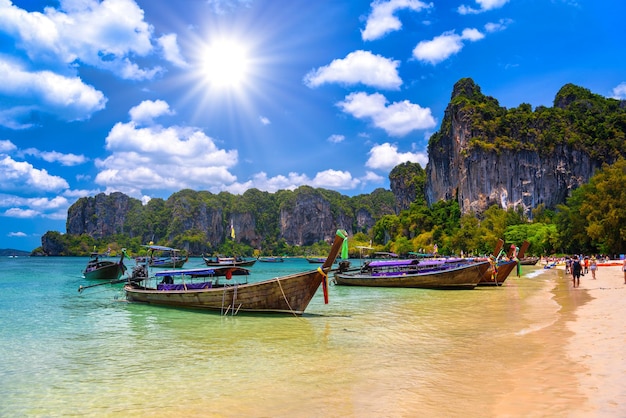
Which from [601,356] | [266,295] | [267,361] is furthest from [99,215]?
[601,356]

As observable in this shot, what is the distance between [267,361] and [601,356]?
21.2 ft

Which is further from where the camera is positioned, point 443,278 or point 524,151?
point 524,151

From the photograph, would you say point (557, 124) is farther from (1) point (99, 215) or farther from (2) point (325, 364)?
(1) point (99, 215)

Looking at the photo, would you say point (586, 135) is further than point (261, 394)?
Yes

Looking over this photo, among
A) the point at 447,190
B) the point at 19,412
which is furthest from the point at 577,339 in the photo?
the point at 447,190

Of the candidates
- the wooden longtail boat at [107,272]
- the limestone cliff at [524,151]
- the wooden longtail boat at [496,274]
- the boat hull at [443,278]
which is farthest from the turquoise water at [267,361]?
the limestone cliff at [524,151]

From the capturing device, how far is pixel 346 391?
272 inches

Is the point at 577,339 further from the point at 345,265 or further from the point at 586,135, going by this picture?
the point at 586,135

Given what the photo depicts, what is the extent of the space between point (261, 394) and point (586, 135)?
326 ft

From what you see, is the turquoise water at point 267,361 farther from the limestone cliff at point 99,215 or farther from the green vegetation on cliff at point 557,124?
the limestone cliff at point 99,215

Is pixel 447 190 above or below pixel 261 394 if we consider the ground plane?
above

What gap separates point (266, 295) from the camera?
49.3ft

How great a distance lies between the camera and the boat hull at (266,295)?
14734mm

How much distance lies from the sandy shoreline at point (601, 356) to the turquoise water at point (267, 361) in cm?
93
